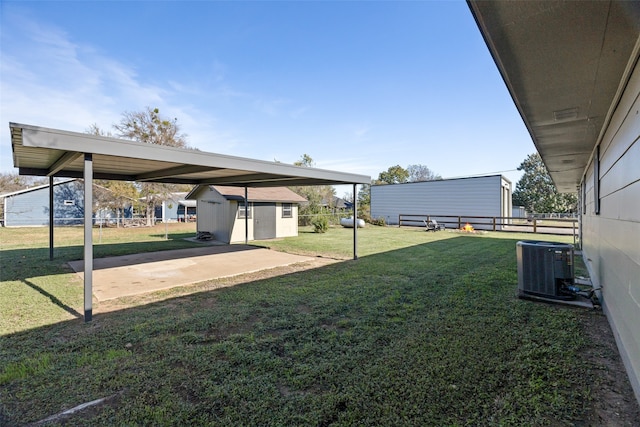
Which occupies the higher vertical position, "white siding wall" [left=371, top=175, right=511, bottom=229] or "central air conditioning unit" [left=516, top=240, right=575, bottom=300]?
"white siding wall" [left=371, top=175, right=511, bottom=229]

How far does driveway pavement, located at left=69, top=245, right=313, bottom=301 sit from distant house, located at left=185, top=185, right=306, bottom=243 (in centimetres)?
293

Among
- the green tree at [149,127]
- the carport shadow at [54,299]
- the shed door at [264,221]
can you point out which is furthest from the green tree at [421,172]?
the carport shadow at [54,299]

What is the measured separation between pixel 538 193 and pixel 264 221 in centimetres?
3372

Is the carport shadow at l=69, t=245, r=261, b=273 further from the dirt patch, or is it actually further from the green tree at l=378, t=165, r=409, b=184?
the green tree at l=378, t=165, r=409, b=184

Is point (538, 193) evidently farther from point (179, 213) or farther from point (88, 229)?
point (88, 229)

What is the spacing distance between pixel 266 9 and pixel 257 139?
1190 cm

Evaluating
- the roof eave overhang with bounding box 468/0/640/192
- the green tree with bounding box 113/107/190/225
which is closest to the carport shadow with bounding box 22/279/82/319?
the roof eave overhang with bounding box 468/0/640/192

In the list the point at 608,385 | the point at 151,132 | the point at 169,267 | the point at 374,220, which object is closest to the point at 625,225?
the point at 608,385

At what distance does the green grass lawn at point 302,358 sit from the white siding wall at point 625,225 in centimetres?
39

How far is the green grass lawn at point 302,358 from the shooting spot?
206 cm

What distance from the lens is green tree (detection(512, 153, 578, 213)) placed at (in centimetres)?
3200

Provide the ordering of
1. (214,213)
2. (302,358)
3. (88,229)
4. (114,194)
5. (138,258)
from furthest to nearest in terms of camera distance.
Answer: (114,194)
(214,213)
(138,258)
(88,229)
(302,358)

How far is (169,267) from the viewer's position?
7.31 meters

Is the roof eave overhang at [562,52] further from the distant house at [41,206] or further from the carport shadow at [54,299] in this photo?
the distant house at [41,206]
